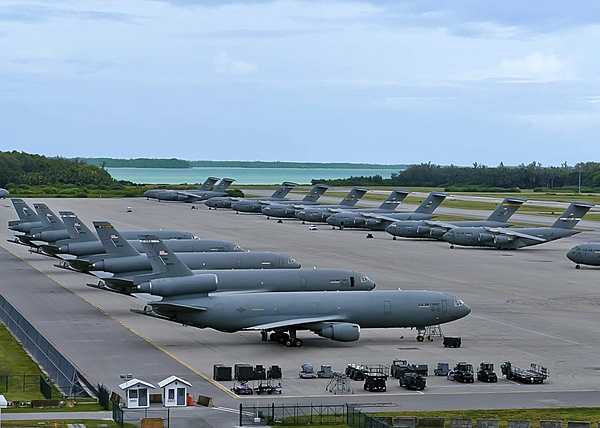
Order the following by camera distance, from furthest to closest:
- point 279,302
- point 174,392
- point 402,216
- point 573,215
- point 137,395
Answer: point 402,216 < point 573,215 < point 279,302 < point 174,392 < point 137,395

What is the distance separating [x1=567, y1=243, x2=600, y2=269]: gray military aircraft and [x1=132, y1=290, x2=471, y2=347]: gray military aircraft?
1873 inches

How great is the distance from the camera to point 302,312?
6300 centimetres

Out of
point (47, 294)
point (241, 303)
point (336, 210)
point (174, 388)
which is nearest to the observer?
point (174, 388)

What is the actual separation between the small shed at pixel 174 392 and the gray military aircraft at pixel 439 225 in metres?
92.8

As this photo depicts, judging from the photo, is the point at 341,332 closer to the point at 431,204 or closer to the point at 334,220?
the point at 431,204

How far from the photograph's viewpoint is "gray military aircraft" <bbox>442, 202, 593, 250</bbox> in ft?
426

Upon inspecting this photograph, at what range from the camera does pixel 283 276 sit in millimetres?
73062

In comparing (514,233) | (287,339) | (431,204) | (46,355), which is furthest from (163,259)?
(431,204)

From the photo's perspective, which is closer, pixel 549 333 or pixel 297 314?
pixel 297 314

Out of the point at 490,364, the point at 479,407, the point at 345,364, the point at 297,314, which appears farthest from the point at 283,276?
the point at 479,407

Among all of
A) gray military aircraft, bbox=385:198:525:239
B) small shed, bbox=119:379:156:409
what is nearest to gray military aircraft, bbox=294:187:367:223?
gray military aircraft, bbox=385:198:525:239

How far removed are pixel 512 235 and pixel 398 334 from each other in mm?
63082

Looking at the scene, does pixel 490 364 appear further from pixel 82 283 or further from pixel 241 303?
pixel 82 283

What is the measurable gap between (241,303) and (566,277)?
1908 inches
